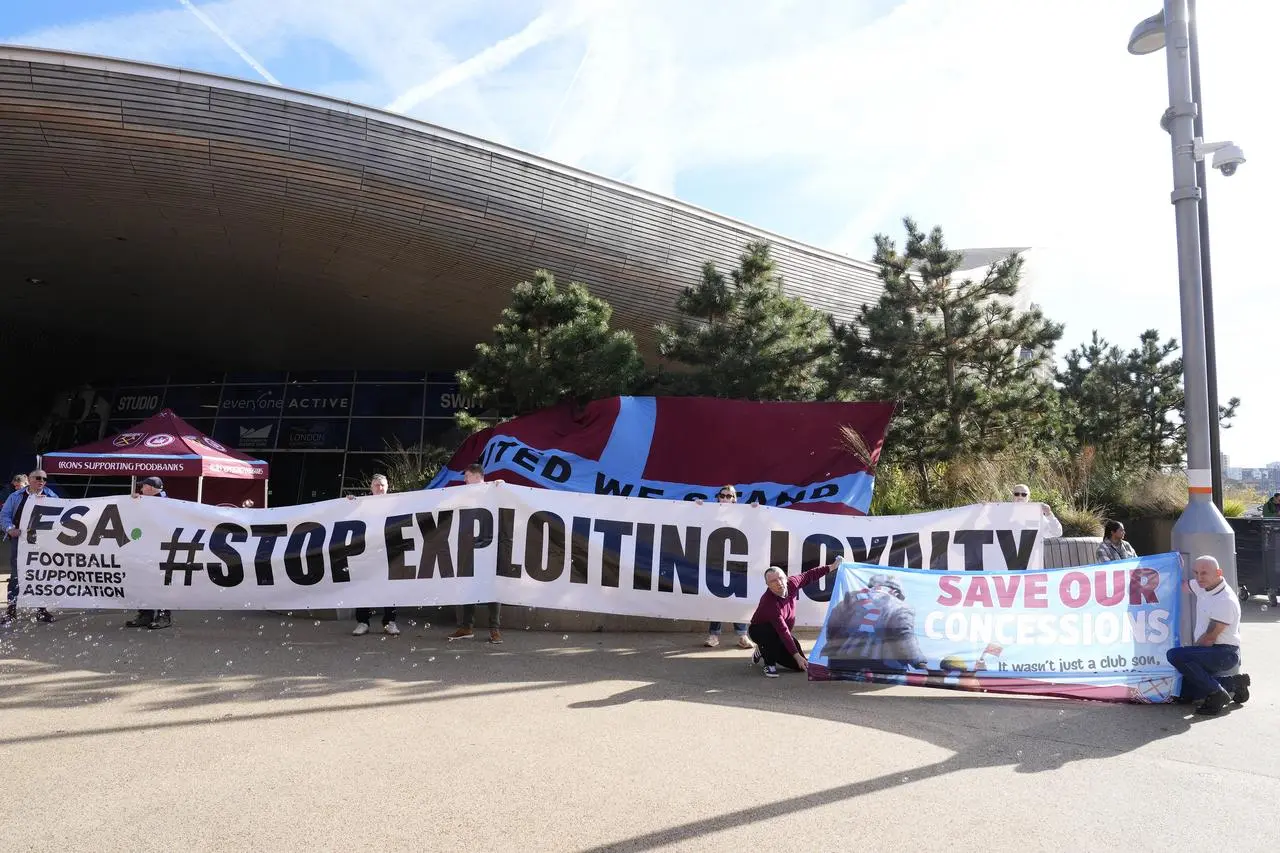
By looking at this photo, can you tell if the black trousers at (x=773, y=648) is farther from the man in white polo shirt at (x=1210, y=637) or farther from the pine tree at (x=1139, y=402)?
the pine tree at (x=1139, y=402)

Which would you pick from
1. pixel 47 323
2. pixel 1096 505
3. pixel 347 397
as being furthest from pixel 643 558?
pixel 47 323

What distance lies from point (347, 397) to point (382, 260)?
10458 millimetres

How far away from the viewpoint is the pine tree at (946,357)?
13.5 metres

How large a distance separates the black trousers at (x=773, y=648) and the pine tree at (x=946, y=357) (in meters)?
6.53

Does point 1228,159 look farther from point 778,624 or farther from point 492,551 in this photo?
point 492,551

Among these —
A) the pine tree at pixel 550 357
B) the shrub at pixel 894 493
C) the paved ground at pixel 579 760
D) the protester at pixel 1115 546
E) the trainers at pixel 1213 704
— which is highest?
the pine tree at pixel 550 357

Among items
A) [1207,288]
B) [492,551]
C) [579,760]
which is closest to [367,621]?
[492,551]

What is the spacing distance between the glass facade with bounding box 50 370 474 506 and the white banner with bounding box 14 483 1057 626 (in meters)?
17.8

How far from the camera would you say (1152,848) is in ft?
11.8

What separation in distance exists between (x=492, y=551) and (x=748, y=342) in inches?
251

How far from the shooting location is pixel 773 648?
720 cm

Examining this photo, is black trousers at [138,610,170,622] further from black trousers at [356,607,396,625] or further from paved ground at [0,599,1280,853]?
black trousers at [356,607,396,625]

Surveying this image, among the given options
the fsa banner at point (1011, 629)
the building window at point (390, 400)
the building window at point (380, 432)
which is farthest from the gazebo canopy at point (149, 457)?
the building window at point (390, 400)

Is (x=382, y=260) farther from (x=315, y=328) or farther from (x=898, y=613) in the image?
(x=898, y=613)
